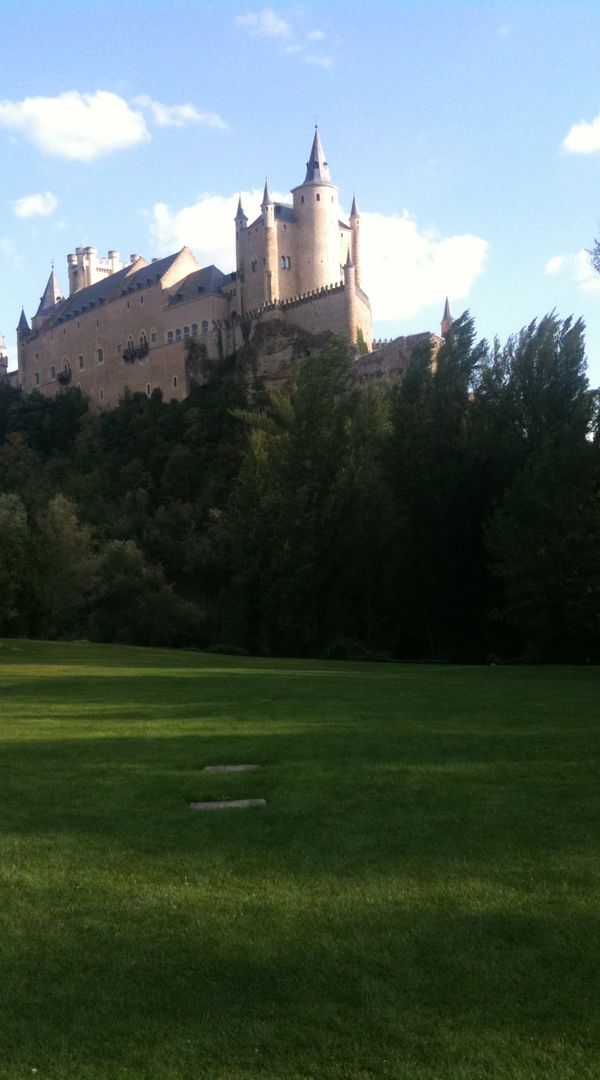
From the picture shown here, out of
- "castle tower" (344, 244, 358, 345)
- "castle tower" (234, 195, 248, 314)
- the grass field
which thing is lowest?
the grass field

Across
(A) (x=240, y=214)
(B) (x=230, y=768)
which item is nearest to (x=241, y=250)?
(A) (x=240, y=214)

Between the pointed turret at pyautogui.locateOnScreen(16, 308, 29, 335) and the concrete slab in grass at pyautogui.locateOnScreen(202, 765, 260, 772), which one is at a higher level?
the pointed turret at pyautogui.locateOnScreen(16, 308, 29, 335)

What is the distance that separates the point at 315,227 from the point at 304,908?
292 ft

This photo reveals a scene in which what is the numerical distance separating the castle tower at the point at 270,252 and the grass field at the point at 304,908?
80.8 meters

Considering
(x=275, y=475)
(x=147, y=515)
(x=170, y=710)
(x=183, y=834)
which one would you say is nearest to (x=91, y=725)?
(x=170, y=710)

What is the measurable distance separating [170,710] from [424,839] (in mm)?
8139

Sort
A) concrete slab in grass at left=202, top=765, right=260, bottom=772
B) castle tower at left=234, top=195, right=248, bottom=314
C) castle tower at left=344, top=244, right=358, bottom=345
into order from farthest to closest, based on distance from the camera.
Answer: castle tower at left=234, top=195, right=248, bottom=314 → castle tower at left=344, top=244, right=358, bottom=345 → concrete slab in grass at left=202, top=765, right=260, bottom=772

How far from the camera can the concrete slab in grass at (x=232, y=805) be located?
8.41m

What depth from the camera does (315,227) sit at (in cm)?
8969

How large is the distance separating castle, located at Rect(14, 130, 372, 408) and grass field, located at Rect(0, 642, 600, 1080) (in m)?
71.1

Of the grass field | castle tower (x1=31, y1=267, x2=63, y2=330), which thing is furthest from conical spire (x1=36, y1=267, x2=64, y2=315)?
the grass field

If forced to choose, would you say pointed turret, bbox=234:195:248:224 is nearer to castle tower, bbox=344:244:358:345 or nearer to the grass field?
castle tower, bbox=344:244:358:345

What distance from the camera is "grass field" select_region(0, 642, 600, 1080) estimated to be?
4.47 metres

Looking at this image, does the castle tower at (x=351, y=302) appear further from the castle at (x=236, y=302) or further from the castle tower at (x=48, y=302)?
the castle tower at (x=48, y=302)
